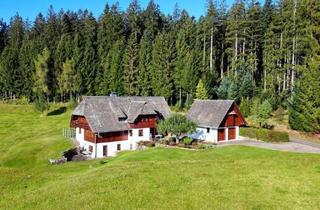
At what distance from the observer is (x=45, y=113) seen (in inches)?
3278

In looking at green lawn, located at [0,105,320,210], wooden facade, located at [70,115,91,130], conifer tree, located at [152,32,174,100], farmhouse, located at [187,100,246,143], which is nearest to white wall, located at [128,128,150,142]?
wooden facade, located at [70,115,91,130]

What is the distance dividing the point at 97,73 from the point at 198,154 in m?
64.4

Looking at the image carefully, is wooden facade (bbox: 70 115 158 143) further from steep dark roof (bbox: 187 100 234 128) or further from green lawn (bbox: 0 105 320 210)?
green lawn (bbox: 0 105 320 210)

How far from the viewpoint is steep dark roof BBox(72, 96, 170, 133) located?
5253cm

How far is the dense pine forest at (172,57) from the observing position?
240ft

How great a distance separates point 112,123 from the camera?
5353 cm

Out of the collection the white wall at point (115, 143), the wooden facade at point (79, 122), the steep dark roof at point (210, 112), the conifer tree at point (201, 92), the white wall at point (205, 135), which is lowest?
the white wall at point (115, 143)

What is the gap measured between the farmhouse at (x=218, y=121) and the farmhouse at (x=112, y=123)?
23.9 ft

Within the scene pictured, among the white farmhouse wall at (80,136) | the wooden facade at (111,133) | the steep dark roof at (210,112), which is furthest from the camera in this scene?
the white farmhouse wall at (80,136)

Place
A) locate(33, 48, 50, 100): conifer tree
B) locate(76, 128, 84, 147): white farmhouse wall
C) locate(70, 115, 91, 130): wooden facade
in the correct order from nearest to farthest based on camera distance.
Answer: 1. locate(70, 115, 91, 130): wooden facade
2. locate(76, 128, 84, 147): white farmhouse wall
3. locate(33, 48, 50, 100): conifer tree

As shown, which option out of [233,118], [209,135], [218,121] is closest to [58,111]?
[209,135]

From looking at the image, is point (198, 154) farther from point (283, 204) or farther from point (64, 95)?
point (64, 95)

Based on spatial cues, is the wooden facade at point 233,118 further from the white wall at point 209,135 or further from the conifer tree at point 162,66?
the conifer tree at point 162,66

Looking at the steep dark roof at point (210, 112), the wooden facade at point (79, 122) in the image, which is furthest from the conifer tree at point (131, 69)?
the steep dark roof at point (210, 112)
